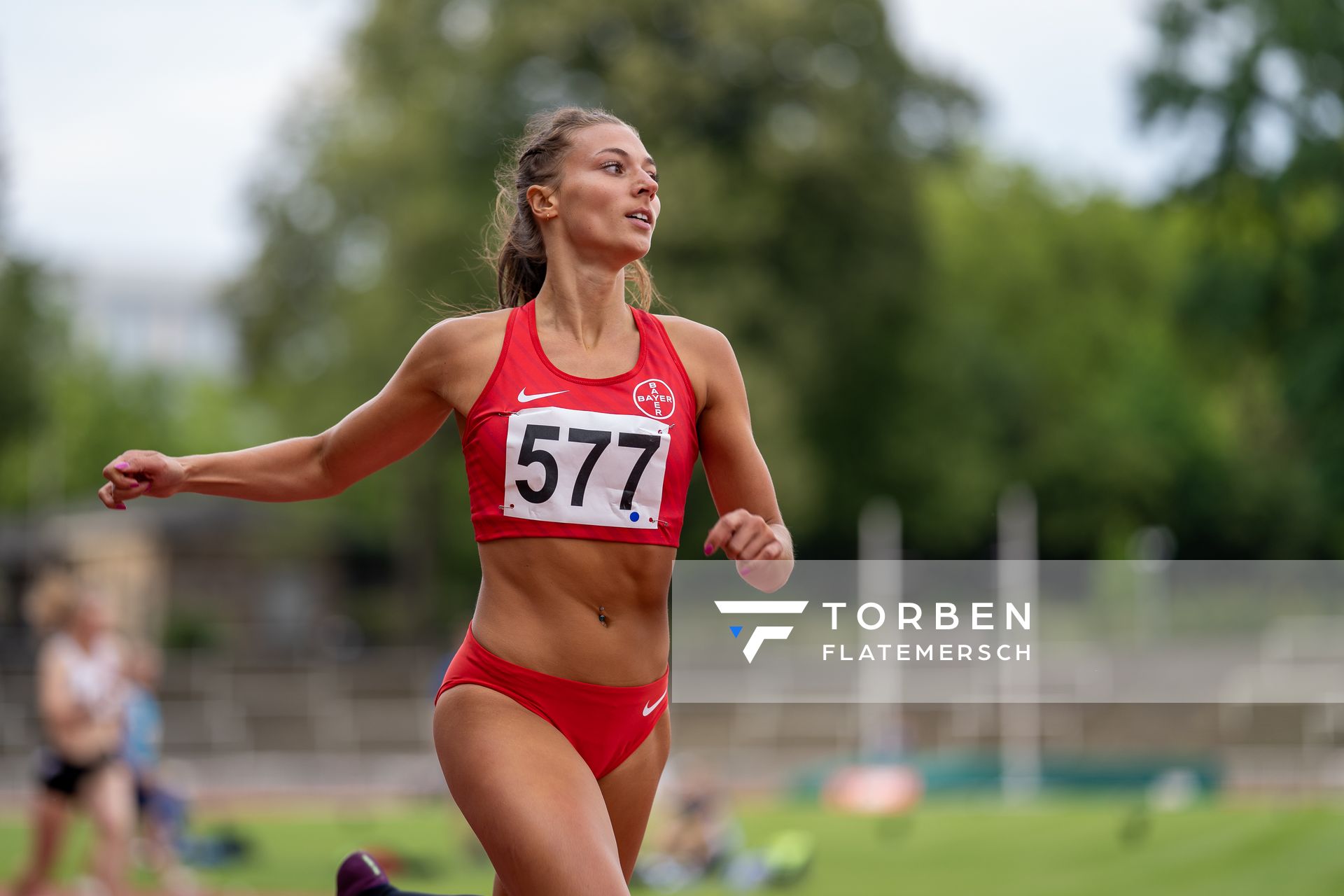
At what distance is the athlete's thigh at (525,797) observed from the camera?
341cm

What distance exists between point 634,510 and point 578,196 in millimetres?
765

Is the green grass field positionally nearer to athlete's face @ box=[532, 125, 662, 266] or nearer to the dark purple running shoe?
the dark purple running shoe

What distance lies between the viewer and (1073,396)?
5428 centimetres

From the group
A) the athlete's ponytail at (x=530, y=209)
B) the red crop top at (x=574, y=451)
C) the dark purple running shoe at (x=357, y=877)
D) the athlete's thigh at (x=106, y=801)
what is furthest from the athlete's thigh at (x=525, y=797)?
the athlete's thigh at (x=106, y=801)

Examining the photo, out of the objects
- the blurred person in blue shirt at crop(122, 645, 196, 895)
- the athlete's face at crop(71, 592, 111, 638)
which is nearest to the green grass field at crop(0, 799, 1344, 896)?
the blurred person in blue shirt at crop(122, 645, 196, 895)

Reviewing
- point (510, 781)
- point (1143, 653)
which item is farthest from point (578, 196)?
point (1143, 653)

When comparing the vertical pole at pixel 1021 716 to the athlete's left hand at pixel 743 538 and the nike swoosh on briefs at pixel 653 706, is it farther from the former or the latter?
the athlete's left hand at pixel 743 538

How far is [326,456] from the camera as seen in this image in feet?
13.3

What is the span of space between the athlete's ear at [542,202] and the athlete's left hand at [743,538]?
103 centimetres

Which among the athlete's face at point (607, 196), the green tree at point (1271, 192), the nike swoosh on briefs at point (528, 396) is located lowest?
the nike swoosh on briefs at point (528, 396)

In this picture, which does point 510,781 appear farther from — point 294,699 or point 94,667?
point 294,699

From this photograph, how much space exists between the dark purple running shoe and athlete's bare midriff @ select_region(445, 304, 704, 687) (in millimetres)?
1015

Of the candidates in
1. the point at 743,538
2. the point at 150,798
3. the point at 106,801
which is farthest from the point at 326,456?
the point at 150,798

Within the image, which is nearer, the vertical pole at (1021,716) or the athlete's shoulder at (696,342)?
the athlete's shoulder at (696,342)
